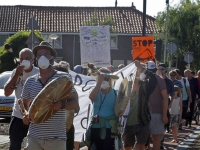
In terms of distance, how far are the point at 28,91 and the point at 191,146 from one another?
7464 mm

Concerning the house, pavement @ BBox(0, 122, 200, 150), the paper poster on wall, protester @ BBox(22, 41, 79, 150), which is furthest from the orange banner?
the house

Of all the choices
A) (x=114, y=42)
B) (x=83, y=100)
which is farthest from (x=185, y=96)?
(x=114, y=42)

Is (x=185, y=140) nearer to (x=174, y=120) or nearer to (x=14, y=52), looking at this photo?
(x=174, y=120)

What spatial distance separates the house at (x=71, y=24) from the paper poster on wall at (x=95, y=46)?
1429 inches

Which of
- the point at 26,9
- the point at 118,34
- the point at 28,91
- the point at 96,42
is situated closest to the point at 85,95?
the point at 28,91

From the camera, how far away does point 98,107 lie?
884cm

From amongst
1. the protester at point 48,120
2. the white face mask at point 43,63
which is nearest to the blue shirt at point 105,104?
the protester at point 48,120

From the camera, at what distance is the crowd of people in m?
6.68

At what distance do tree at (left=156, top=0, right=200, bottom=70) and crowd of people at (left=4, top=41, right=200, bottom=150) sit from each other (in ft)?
119

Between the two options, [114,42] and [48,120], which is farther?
[114,42]

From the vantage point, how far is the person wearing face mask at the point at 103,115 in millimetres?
8680

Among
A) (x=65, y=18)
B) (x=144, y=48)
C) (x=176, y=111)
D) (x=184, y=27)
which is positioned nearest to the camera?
(x=176, y=111)

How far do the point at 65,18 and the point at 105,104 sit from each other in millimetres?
48610

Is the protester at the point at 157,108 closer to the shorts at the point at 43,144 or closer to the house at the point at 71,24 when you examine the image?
the shorts at the point at 43,144
